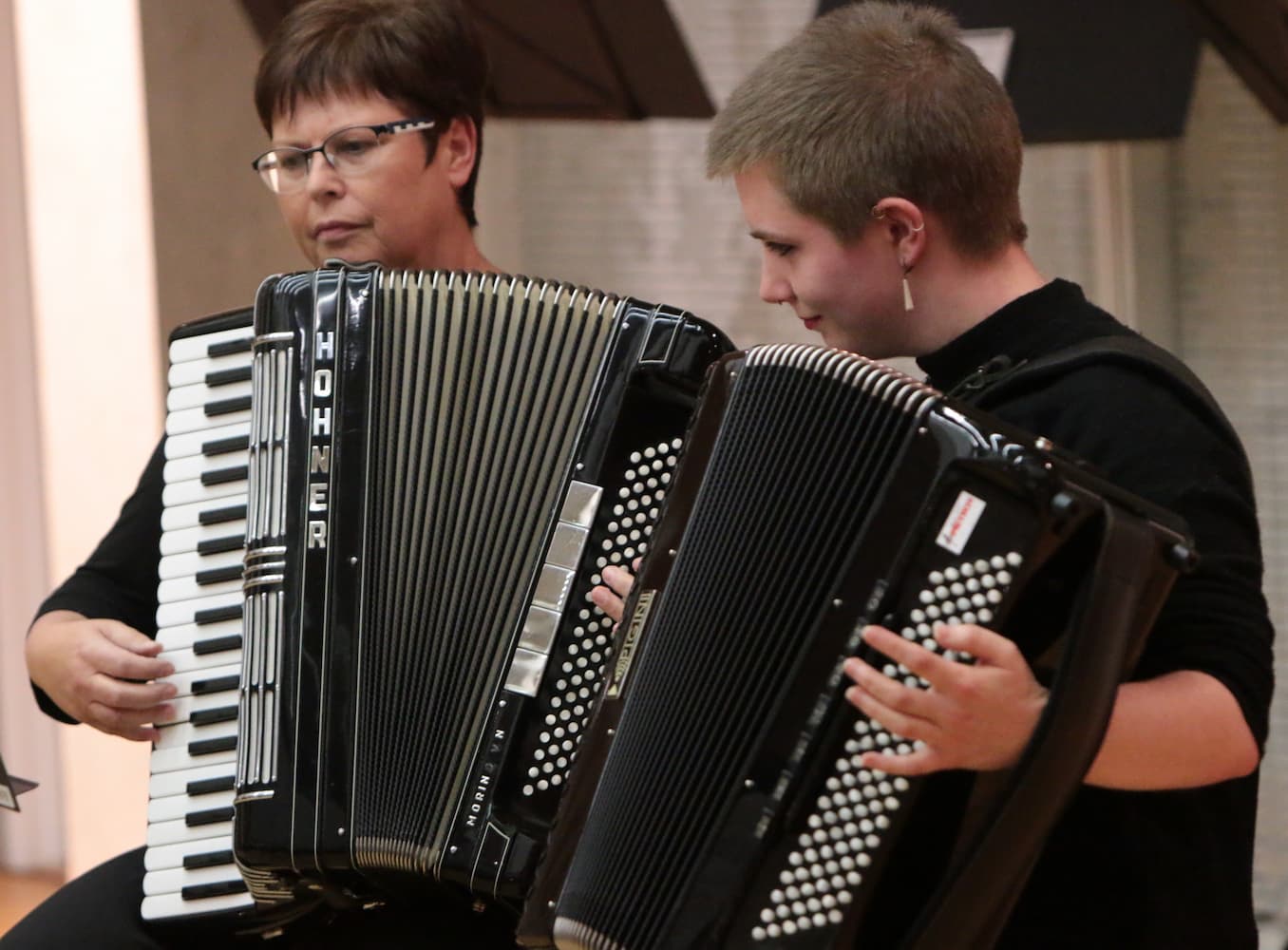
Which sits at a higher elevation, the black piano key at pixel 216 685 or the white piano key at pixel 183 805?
the black piano key at pixel 216 685

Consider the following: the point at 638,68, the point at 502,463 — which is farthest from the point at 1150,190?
the point at 502,463

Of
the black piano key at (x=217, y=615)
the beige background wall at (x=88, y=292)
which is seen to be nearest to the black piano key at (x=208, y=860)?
the black piano key at (x=217, y=615)

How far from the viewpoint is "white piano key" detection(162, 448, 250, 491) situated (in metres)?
1.67

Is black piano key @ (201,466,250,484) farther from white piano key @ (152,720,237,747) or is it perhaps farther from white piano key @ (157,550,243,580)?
white piano key @ (152,720,237,747)

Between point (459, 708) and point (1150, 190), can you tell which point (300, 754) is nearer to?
point (459, 708)

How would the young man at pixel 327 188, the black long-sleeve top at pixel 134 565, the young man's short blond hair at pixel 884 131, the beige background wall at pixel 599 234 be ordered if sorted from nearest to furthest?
the young man's short blond hair at pixel 884 131 → the young man at pixel 327 188 → the black long-sleeve top at pixel 134 565 → the beige background wall at pixel 599 234

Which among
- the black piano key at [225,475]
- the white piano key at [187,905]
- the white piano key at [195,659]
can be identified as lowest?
the white piano key at [187,905]

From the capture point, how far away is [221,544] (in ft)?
5.46

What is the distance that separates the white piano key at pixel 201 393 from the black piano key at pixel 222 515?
0.11 metres

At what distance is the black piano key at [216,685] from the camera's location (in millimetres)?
1649

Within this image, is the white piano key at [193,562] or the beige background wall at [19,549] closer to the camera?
the white piano key at [193,562]

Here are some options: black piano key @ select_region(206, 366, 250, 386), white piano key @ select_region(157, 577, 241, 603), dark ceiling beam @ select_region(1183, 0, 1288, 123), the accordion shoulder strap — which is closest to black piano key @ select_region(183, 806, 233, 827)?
white piano key @ select_region(157, 577, 241, 603)

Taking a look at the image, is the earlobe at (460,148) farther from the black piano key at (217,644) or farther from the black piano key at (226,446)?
the black piano key at (217,644)

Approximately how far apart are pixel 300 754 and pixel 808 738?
583 millimetres
